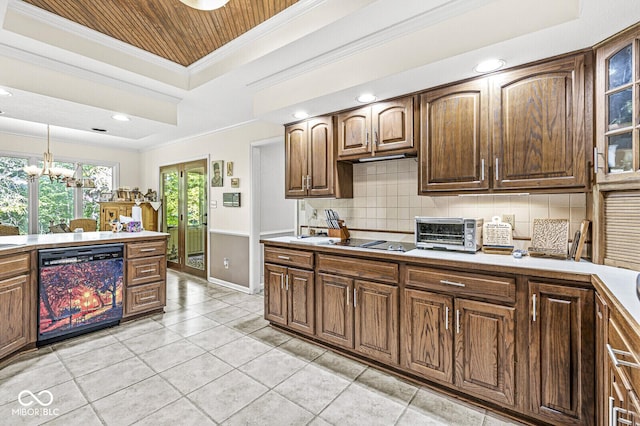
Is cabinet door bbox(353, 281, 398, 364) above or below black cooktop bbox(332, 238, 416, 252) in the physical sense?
below

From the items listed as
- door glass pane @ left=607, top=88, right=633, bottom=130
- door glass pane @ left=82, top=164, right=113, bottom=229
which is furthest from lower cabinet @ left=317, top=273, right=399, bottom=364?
door glass pane @ left=82, top=164, right=113, bottom=229

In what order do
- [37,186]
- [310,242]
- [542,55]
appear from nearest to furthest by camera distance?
[542,55] → [310,242] → [37,186]

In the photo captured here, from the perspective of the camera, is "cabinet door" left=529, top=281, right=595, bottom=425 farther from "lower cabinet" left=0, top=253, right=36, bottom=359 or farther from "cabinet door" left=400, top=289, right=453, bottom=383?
"lower cabinet" left=0, top=253, right=36, bottom=359

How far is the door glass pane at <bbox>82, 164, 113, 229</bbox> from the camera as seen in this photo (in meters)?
5.92

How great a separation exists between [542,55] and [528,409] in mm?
2162

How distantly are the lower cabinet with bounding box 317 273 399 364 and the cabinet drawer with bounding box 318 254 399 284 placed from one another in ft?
0.17

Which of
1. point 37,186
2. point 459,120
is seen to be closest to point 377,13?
point 459,120

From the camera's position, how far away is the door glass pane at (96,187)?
592 cm

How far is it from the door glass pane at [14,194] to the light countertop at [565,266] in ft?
19.7

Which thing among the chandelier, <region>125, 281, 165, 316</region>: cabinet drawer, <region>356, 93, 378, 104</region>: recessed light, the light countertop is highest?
the chandelier

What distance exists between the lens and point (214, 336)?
3000 mm

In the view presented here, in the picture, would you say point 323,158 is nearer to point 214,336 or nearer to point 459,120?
point 459,120

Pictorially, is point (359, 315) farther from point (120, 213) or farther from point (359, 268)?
point (120, 213)

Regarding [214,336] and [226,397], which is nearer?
[226,397]
